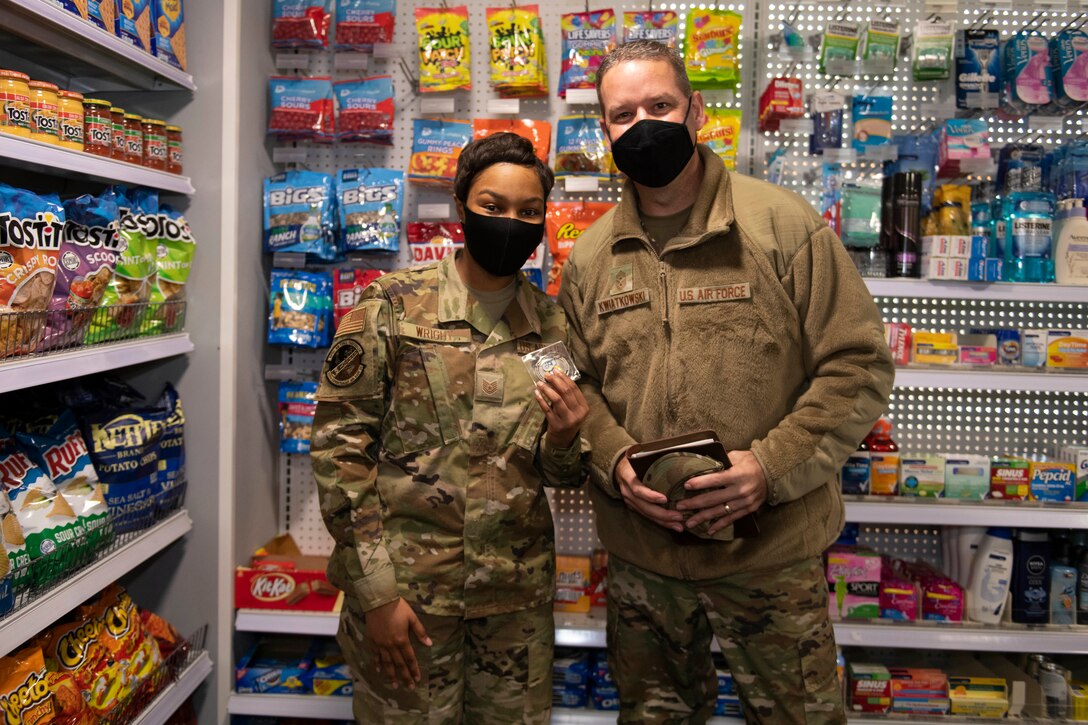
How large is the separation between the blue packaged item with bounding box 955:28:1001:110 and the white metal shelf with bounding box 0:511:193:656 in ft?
11.2

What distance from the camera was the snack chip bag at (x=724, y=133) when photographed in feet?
9.74

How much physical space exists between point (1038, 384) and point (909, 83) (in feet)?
4.47

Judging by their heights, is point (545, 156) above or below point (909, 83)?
below

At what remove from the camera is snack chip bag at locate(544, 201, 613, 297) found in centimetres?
309

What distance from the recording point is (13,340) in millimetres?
1859

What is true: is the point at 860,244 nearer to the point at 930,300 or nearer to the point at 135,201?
the point at 930,300

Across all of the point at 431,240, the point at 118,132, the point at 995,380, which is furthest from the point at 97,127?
the point at 995,380

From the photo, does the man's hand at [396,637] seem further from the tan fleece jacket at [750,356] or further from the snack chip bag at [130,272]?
the snack chip bag at [130,272]

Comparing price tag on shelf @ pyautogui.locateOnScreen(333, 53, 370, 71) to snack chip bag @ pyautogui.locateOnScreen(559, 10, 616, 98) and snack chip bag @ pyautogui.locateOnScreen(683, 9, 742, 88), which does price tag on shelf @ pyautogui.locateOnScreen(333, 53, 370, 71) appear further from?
snack chip bag @ pyautogui.locateOnScreen(683, 9, 742, 88)

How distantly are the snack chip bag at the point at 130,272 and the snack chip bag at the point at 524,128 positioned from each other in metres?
1.28

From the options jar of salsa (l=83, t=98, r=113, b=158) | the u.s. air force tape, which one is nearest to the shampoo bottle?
the u.s. air force tape

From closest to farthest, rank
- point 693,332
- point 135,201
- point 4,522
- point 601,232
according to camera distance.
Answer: point 4,522, point 693,332, point 601,232, point 135,201

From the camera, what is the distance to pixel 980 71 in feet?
9.84

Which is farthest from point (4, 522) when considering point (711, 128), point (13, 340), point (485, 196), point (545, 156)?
point (711, 128)
